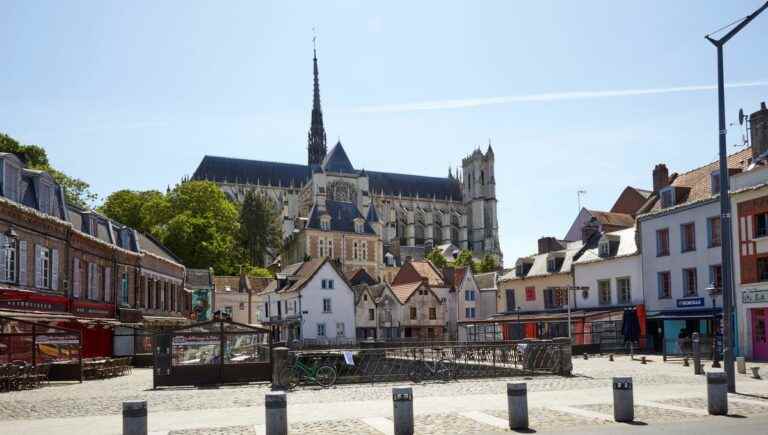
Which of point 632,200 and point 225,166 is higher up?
point 225,166

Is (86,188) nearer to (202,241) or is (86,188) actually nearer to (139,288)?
(202,241)

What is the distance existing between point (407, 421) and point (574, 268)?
37.8 m

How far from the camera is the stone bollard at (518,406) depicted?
13.2 metres

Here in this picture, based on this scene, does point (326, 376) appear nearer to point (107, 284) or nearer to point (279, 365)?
point (279, 365)

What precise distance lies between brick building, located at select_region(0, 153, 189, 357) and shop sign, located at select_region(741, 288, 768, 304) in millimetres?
26375

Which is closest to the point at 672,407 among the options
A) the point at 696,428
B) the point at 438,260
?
the point at 696,428

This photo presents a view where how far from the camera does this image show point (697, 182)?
4012 cm

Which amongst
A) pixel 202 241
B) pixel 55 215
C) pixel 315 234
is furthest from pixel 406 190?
pixel 55 215

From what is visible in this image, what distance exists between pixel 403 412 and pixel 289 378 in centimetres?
1076

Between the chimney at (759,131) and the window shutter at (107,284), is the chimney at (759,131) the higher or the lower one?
the higher one

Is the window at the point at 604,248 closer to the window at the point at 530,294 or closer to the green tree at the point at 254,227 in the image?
the window at the point at 530,294

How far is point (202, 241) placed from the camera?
2899 inches

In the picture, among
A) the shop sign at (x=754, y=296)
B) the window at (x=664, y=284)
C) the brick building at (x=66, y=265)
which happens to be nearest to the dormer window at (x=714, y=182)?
the window at (x=664, y=284)

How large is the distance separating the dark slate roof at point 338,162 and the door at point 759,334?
112512 millimetres
